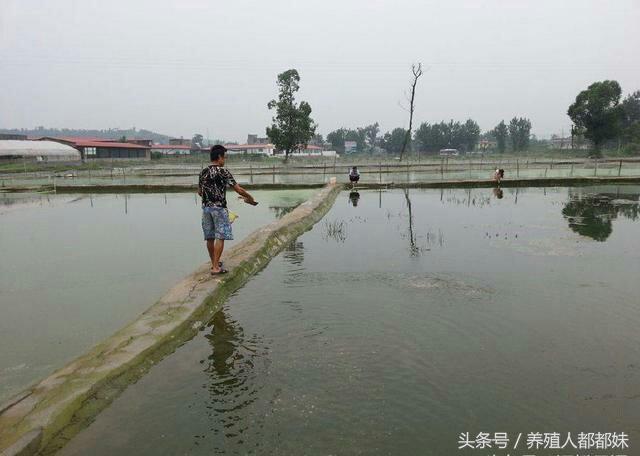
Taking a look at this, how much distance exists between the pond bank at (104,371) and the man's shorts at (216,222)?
0.50 meters

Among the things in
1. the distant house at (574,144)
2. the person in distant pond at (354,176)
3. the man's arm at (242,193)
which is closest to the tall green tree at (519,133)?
the distant house at (574,144)

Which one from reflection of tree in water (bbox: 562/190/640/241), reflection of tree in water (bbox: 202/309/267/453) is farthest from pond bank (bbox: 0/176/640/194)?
reflection of tree in water (bbox: 202/309/267/453)

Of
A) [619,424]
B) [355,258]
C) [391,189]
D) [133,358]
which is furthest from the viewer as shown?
[391,189]

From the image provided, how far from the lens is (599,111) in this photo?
156 ft

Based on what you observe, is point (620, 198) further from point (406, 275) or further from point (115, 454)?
point (115, 454)

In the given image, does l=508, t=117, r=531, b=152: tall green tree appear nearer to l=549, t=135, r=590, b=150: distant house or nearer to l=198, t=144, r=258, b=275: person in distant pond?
Answer: l=549, t=135, r=590, b=150: distant house

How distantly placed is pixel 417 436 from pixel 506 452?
19.5 inches

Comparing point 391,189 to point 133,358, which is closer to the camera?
point 133,358

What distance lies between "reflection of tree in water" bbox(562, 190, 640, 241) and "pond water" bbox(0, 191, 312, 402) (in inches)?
277

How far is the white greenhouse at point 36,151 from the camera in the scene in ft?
136

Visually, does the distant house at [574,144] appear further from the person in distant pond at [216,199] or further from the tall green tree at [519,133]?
the person in distant pond at [216,199]

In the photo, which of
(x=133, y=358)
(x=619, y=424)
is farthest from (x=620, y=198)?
(x=133, y=358)

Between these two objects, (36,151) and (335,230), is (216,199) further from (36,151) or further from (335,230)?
(36,151)

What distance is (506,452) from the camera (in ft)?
8.72
